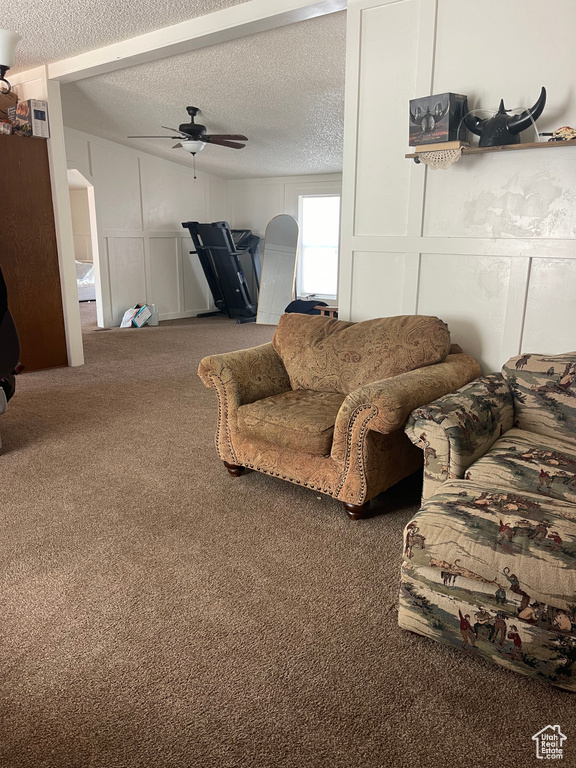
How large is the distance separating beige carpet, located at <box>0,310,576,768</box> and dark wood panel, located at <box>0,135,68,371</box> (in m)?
2.34

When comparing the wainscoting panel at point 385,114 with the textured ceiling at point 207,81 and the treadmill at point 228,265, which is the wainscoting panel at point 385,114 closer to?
the textured ceiling at point 207,81

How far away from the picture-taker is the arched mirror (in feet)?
26.1

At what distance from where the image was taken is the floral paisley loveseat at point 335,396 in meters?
2.40

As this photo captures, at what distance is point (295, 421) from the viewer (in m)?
2.58

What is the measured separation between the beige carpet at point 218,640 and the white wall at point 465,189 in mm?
1075

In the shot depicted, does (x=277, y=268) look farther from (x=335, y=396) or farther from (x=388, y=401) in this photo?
(x=388, y=401)

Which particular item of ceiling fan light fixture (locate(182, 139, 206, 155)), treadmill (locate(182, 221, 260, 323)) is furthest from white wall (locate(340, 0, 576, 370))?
treadmill (locate(182, 221, 260, 323))

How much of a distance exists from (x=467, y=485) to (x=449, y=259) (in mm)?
1522

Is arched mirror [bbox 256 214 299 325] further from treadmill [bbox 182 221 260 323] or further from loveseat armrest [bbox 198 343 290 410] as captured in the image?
loveseat armrest [bbox 198 343 290 410]

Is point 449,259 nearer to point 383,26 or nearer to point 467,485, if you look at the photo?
point 383,26

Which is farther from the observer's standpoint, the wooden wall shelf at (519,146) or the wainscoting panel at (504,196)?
the wainscoting panel at (504,196)

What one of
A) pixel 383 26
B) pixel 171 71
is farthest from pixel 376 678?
pixel 171 71

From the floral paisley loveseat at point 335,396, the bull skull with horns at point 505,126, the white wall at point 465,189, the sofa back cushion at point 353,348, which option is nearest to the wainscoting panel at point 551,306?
the white wall at point 465,189

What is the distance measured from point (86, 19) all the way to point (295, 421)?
132 inches
